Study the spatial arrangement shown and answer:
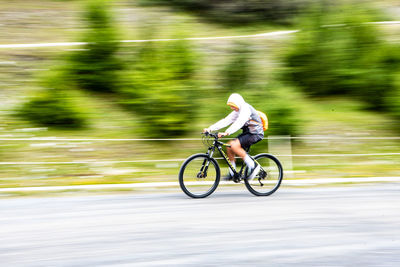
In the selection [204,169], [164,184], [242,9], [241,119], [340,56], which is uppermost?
[242,9]

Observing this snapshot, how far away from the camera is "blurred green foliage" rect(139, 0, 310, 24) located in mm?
25453

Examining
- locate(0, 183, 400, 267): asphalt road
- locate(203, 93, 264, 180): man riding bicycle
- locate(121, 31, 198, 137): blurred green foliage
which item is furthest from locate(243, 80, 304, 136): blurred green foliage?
locate(203, 93, 264, 180): man riding bicycle

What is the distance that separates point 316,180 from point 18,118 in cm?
822

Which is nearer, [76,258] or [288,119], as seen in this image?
[76,258]

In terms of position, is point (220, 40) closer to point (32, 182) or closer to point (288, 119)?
point (288, 119)

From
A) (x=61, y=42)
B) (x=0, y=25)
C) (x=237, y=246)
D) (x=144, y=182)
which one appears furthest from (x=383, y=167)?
(x=0, y=25)

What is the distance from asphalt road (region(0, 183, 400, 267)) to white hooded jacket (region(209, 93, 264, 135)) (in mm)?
1237

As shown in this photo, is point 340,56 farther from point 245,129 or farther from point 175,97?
point 245,129

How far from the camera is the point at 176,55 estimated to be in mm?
14359

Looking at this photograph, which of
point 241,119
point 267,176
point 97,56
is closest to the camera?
point 241,119

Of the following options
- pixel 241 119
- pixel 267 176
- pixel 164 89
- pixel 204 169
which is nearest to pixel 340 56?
pixel 164 89

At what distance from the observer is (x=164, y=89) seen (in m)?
13.7

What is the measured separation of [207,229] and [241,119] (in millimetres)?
2491

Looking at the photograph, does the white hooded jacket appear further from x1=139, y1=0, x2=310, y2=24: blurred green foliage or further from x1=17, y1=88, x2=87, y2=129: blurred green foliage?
x1=139, y1=0, x2=310, y2=24: blurred green foliage
